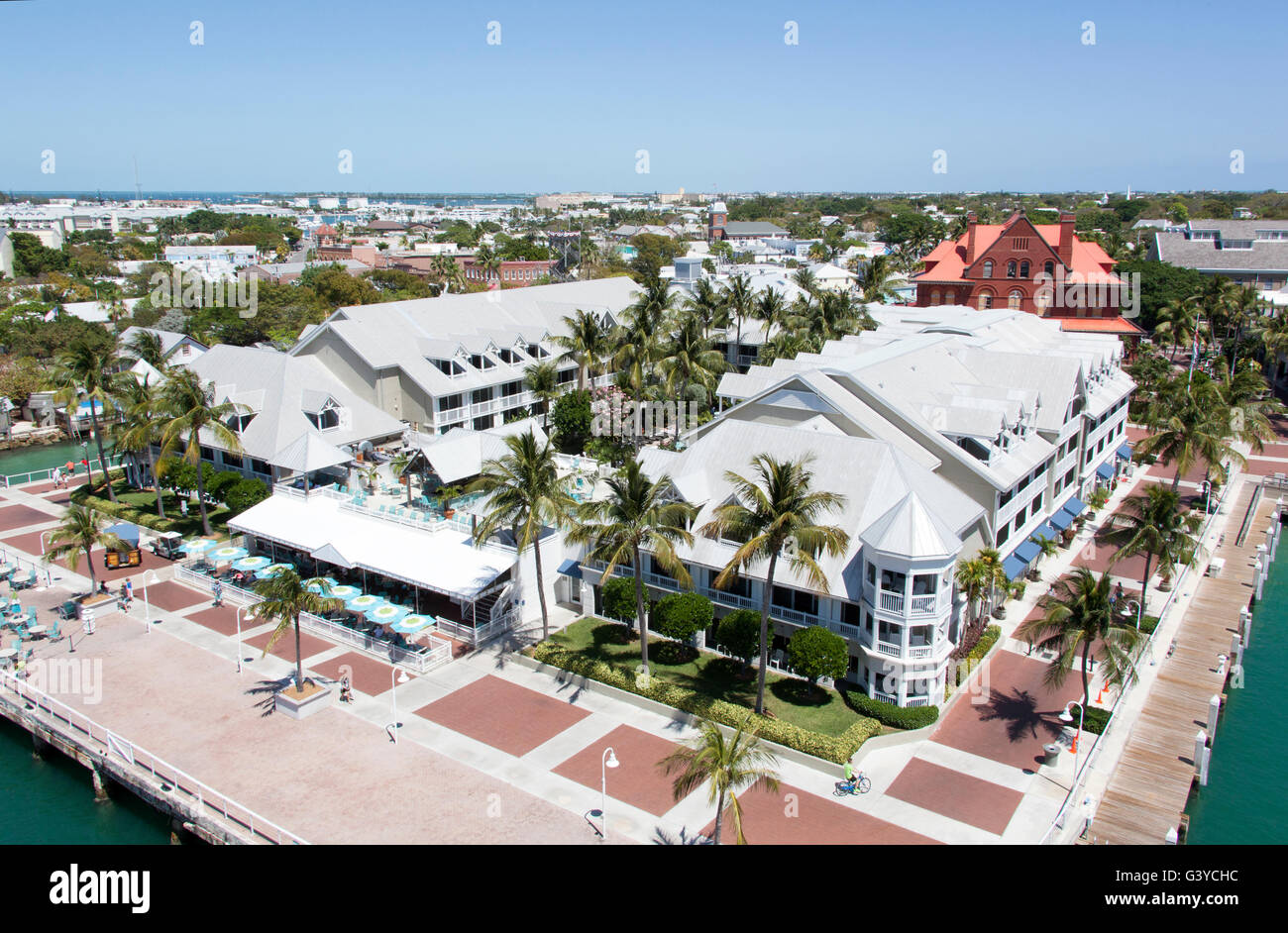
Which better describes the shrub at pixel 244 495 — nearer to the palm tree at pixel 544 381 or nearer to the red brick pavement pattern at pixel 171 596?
the red brick pavement pattern at pixel 171 596

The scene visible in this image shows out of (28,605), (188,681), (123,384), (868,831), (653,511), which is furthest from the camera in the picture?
(123,384)

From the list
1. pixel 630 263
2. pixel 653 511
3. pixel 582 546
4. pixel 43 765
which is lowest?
pixel 43 765

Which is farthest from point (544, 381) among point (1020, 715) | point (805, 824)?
point (805, 824)

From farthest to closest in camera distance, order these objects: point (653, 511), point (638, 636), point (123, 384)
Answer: point (123, 384)
point (638, 636)
point (653, 511)

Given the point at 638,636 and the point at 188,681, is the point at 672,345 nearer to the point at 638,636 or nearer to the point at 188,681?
the point at 638,636

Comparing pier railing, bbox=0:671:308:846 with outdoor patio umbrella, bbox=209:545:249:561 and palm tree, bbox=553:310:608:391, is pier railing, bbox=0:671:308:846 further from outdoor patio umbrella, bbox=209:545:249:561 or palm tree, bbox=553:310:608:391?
palm tree, bbox=553:310:608:391

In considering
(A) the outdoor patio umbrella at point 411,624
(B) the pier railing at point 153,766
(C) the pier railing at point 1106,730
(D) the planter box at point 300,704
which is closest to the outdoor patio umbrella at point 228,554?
(B) the pier railing at point 153,766

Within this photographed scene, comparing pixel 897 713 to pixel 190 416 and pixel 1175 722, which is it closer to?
pixel 1175 722

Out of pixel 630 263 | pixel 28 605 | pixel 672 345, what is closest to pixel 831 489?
pixel 672 345
